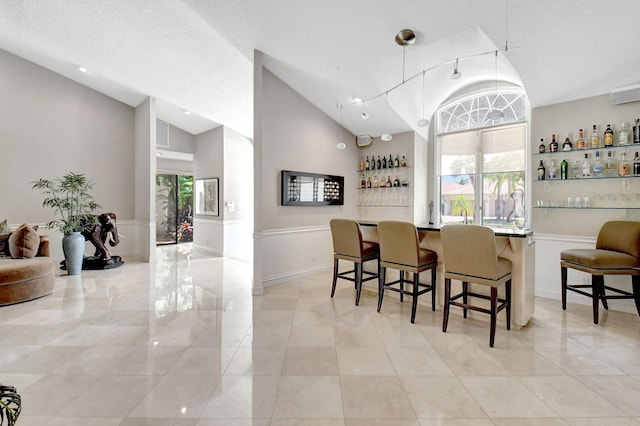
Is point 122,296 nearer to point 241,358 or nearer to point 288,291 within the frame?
point 288,291

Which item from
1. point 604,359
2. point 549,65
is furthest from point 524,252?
point 549,65

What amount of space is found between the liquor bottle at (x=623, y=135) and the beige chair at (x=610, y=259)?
3.08 feet

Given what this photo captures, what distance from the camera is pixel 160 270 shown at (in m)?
5.54

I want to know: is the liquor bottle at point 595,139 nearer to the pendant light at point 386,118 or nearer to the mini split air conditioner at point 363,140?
the pendant light at point 386,118

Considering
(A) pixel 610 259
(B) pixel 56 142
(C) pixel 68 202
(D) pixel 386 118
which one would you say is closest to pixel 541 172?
A: (A) pixel 610 259

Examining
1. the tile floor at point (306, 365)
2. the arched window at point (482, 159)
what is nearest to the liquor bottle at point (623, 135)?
the arched window at point (482, 159)

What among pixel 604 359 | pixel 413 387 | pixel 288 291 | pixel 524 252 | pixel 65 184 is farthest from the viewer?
pixel 65 184

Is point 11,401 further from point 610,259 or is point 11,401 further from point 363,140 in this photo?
point 363,140

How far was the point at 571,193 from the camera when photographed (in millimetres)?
3830

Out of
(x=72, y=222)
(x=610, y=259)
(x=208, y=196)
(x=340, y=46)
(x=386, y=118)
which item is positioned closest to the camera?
(x=610, y=259)

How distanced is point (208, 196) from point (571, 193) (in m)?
6.89

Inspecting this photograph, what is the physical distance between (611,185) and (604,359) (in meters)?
2.27

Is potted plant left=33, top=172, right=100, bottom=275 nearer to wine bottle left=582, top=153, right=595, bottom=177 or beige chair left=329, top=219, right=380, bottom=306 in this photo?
beige chair left=329, top=219, right=380, bottom=306

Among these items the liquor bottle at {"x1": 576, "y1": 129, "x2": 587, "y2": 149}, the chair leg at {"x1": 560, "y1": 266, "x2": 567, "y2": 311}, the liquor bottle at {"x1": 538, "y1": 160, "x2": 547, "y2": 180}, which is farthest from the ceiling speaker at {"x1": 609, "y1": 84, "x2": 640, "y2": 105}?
the chair leg at {"x1": 560, "y1": 266, "x2": 567, "y2": 311}
